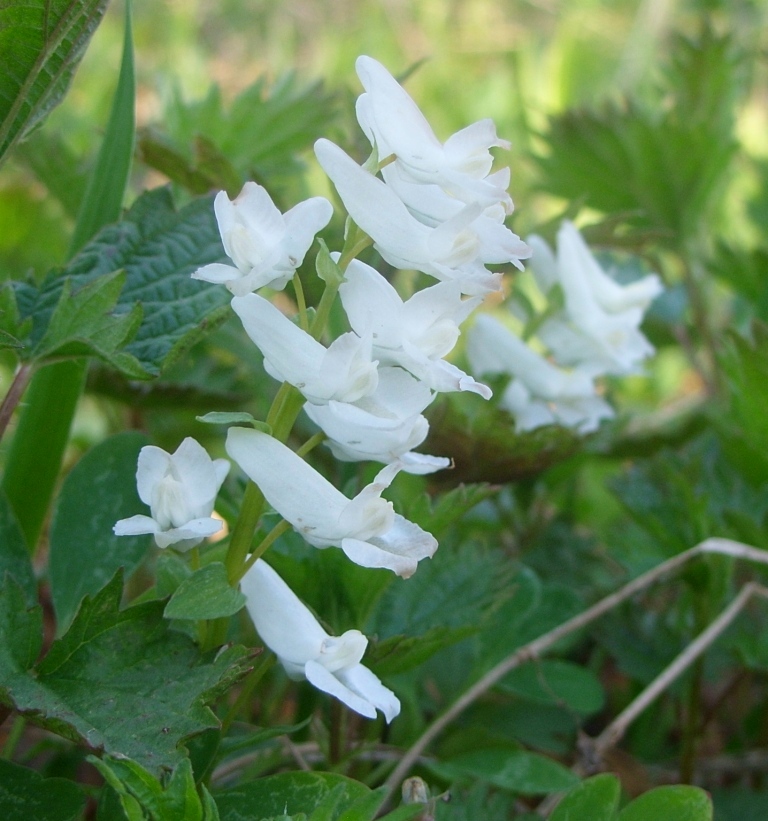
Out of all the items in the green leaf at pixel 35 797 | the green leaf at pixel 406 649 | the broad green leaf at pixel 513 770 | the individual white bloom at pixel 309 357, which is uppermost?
the individual white bloom at pixel 309 357

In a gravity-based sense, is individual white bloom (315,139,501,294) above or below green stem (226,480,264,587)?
above

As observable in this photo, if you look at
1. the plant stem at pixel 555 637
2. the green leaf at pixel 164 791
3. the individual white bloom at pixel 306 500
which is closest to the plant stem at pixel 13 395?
the individual white bloom at pixel 306 500

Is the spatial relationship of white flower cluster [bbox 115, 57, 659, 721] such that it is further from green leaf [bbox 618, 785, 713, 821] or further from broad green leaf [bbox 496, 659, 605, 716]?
broad green leaf [bbox 496, 659, 605, 716]

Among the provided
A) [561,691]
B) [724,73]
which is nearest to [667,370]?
[724,73]

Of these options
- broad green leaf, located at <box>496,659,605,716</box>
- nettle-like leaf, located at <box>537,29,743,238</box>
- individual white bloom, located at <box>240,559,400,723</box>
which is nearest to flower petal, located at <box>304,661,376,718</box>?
individual white bloom, located at <box>240,559,400,723</box>

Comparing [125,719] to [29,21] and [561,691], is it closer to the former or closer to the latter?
[29,21]

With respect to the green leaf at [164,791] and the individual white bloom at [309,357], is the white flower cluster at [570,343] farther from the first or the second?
the green leaf at [164,791]

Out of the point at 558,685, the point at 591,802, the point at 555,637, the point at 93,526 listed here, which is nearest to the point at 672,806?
the point at 591,802
